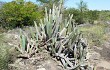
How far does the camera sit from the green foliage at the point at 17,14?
15414mm

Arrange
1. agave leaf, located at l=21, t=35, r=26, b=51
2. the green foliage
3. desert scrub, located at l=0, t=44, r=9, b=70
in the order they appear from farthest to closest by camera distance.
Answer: the green foliage
agave leaf, located at l=21, t=35, r=26, b=51
desert scrub, located at l=0, t=44, r=9, b=70

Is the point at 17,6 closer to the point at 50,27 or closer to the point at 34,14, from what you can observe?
the point at 34,14

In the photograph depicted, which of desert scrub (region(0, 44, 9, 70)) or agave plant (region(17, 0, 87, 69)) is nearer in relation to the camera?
desert scrub (region(0, 44, 9, 70))

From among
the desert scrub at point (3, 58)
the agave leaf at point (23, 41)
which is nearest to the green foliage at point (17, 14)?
the agave leaf at point (23, 41)

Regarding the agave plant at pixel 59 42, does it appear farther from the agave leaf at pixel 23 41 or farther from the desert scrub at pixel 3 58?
the desert scrub at pixel 3 58

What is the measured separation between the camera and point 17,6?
15.5 m

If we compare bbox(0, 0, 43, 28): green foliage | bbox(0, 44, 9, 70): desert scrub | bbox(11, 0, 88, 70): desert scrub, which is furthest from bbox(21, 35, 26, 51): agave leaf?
bbox(0, 0, 43, 28): green foliage

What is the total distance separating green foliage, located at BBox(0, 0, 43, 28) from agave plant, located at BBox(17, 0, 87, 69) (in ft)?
20.8

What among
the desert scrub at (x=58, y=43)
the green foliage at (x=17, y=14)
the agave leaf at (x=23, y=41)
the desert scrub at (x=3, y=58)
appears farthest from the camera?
the green foliage at (x=17, y=14)

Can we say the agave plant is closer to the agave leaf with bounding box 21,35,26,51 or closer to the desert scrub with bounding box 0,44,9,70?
the agave leaf with bounding box 21,35,26,51

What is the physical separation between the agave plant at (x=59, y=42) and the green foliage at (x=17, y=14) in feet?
20.8

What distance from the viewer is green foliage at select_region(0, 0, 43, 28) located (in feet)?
50.6

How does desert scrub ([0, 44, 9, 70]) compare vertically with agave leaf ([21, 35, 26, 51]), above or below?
below

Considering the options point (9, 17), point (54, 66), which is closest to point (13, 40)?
point (54, 66)
